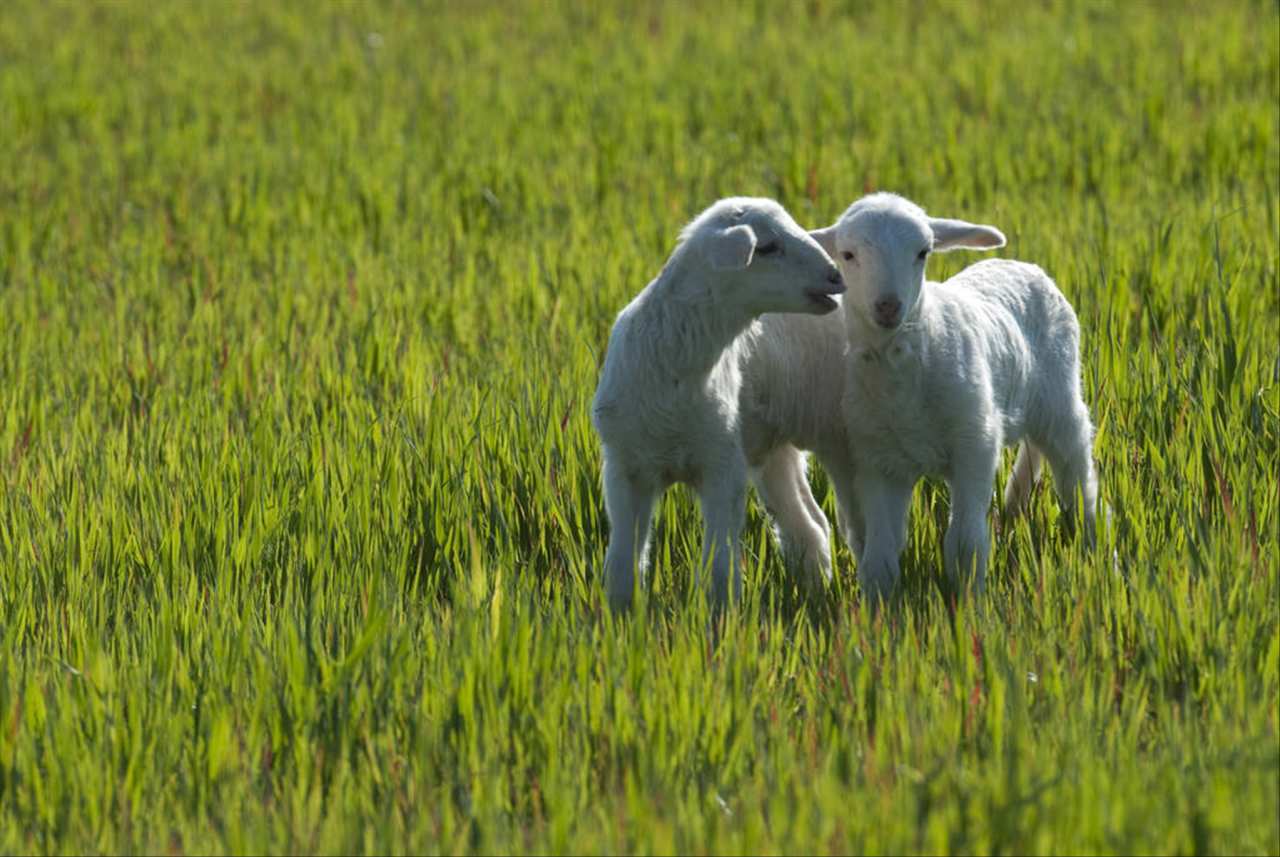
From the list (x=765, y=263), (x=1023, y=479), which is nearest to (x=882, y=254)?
(x=765, y=263)

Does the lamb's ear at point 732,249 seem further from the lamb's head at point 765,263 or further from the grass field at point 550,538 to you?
the grass field at point 550,538

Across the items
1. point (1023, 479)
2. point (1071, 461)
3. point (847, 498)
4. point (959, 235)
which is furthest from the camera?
point (1023, 479)

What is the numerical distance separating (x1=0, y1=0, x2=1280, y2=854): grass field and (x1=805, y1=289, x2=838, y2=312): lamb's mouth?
0.73m

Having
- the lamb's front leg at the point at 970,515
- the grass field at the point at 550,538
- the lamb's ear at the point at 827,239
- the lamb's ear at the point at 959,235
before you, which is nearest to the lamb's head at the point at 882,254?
the lamb's ear at the point at 827,239

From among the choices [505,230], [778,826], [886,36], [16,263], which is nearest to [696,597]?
[778,826]

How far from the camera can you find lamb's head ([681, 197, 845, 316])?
3.77m

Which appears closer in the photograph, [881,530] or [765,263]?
[765,263]

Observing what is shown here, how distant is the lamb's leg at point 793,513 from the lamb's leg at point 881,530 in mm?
210

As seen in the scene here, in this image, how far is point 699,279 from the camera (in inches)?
156

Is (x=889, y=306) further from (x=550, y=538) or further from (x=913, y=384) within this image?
(x=550, y=538)

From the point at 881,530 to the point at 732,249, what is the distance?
0.87 meters

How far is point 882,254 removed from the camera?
12.8ft

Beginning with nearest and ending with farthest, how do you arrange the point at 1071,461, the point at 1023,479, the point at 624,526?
the point at 624,526, the point at 1071,461, the point at 1023,479

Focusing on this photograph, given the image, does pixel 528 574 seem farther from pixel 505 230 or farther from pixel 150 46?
pixel 150 46
